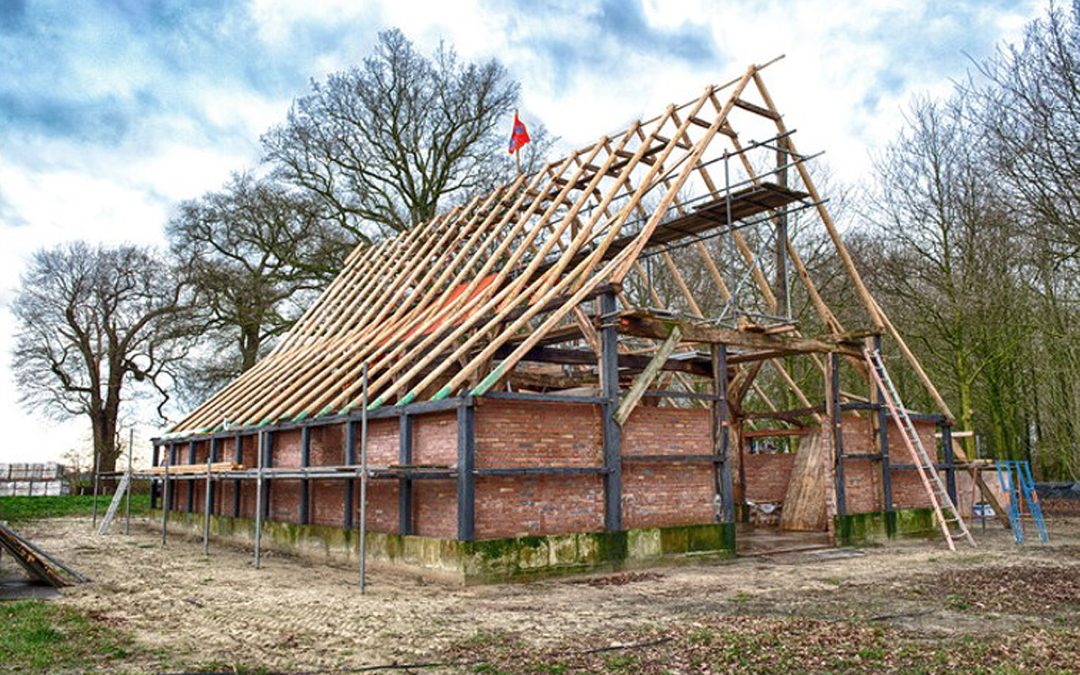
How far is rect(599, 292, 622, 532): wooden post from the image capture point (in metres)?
11.7

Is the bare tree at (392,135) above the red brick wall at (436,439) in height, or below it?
above

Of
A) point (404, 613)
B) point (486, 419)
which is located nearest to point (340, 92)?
point (486, 419)

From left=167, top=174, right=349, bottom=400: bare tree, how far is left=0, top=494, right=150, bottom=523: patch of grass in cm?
557

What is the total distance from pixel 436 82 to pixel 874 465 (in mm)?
16644

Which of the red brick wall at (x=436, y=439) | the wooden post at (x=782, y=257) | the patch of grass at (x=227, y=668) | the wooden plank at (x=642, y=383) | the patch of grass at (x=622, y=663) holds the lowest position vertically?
the patch of grass at (x=227, y=668)

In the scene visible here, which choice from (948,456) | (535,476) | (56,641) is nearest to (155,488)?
(535,476)

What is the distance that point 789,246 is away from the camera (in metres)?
15.5

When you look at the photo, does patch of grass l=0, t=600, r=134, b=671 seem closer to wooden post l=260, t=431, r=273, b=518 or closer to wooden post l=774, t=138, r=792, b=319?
wooden post l=260, t=431, r=273, b=518

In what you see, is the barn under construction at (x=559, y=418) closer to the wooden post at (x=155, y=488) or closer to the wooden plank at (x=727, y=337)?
the wooden plank at (x=727, y=337)

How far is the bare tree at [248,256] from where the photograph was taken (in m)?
25.0

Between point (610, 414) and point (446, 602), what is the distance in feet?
12.7

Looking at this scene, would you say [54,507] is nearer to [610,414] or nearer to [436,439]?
[436,439]

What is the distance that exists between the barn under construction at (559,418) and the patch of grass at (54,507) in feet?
22.7

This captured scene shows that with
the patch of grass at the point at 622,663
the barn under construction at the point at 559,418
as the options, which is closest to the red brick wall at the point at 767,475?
the barn under construction at the point at 559,418
